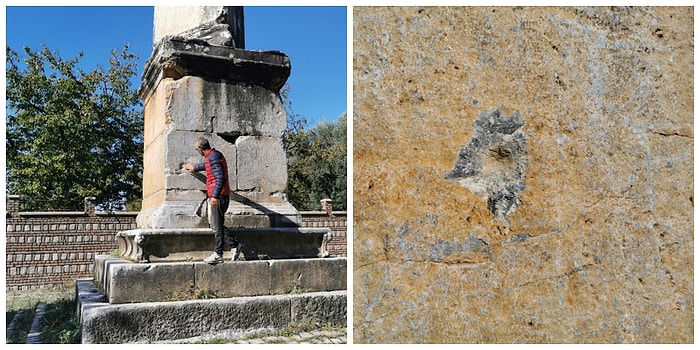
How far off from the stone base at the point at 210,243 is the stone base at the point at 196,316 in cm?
47

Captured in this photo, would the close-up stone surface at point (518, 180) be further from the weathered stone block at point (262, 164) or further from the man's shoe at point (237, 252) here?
the weathered stone block at point (262, 164)

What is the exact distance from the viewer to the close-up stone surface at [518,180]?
140 cm

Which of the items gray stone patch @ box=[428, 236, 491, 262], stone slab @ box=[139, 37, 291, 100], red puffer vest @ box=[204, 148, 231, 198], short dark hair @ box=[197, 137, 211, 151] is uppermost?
stone slab @ box=[139, 37, 291, 100]

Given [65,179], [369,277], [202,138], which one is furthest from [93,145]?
[369,277]

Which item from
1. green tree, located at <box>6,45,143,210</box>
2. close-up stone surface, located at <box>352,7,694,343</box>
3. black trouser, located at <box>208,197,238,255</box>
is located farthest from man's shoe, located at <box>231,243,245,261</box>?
green tree, located at <box>6,45,143,210</box>

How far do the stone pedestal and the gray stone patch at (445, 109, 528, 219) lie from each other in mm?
3733

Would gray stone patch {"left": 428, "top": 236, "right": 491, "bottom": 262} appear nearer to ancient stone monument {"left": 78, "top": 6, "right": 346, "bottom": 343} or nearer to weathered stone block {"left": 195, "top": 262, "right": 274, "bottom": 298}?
ancient stone monument {"left": 78, "top": 6, "right": 346, "bottom": 343}

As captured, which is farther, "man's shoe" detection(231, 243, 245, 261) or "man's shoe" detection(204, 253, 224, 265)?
"man's shoe" detection(231, 243, 245, 261)

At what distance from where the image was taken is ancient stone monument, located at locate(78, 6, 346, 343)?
433cm

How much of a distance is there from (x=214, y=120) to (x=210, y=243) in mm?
1101

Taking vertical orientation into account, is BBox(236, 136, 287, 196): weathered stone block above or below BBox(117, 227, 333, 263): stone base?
above

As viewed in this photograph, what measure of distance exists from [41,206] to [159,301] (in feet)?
50.2

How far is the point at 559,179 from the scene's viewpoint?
1.49 metres

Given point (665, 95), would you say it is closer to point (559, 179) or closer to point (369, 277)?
point (559, 179)
